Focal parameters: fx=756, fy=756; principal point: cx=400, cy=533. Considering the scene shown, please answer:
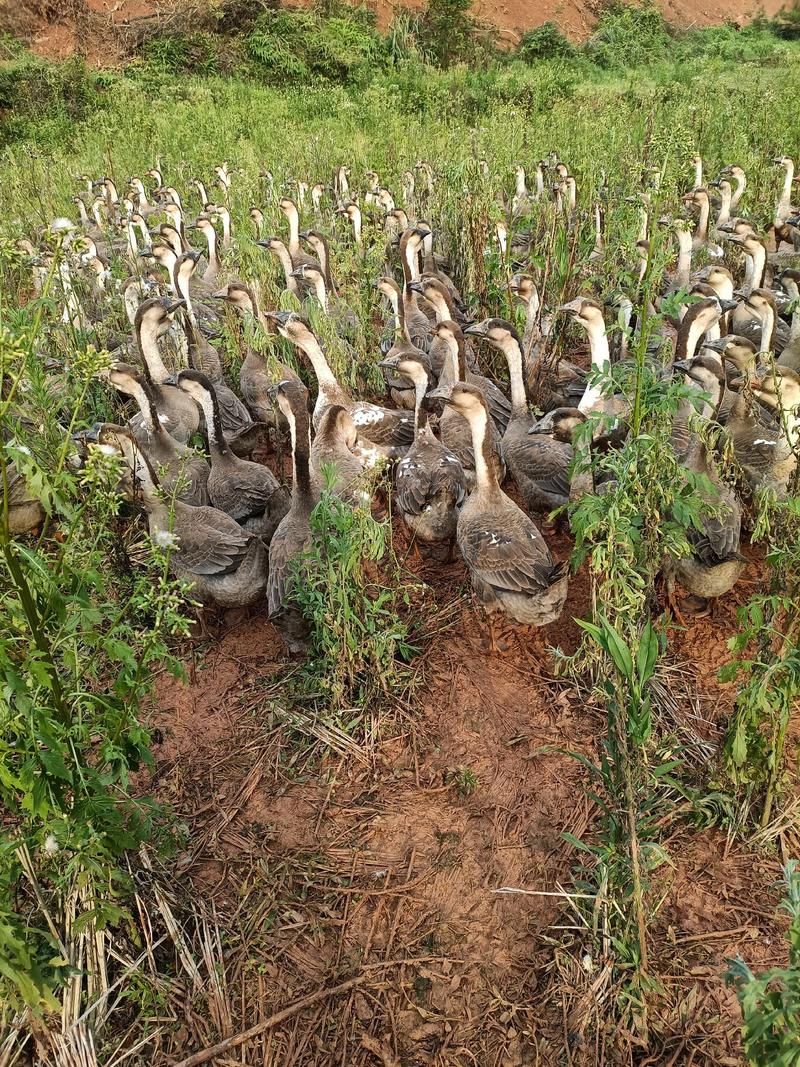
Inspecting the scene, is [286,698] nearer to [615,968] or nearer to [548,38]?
[615,968]

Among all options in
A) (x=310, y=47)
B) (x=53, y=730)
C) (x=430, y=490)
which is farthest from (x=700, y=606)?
(x=310, y=47)

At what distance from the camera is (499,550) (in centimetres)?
462

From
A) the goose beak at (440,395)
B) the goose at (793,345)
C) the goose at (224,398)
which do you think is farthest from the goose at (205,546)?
the goose at (793,345)

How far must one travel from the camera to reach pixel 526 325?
23.8ft

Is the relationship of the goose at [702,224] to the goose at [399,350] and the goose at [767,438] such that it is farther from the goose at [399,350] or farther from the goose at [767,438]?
the goose at [767,438]

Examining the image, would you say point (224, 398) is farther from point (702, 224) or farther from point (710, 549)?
point (702, 224)

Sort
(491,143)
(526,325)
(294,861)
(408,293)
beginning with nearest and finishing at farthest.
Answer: (294,861) < (526,325) < (408,293) < (491,143)

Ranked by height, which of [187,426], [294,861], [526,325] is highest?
[526,325]

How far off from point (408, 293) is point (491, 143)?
358cm

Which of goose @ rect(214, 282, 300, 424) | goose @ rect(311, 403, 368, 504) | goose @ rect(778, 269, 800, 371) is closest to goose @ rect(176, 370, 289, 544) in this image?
goose @ rect(311, 403, 368, 504)

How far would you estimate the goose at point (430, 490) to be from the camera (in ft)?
17.6

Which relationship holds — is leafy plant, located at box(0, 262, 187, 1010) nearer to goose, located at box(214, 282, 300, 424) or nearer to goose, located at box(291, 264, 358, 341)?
goose, located at box(214, 282, 300, 424)

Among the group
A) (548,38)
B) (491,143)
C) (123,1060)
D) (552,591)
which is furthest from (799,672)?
(548,38)

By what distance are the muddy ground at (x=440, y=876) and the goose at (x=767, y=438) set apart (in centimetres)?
77
